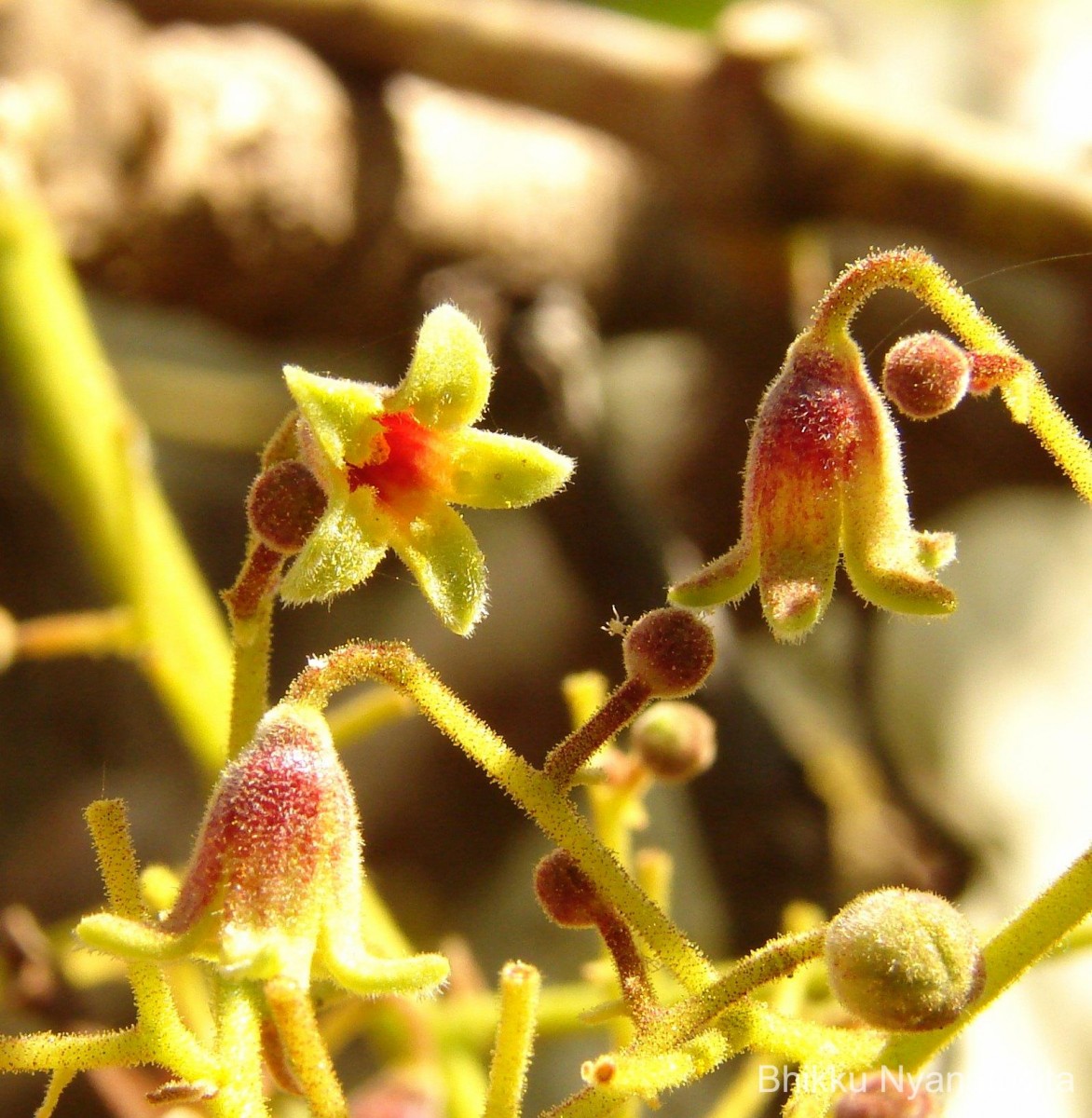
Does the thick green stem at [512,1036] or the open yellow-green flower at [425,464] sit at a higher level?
the open yellow-green flower at [425,464]

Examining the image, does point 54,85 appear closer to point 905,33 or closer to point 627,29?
point 627,29

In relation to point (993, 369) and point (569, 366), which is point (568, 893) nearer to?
point (993, 369)

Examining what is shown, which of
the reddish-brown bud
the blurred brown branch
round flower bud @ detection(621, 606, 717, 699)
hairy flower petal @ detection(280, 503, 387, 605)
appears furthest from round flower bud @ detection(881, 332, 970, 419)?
the blurred brown branch

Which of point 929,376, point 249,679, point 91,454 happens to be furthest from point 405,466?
point 91,454

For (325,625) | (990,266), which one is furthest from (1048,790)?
(325,625)

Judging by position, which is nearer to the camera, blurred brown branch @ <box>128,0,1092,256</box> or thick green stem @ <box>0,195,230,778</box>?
thick green stem @ <box>0,195,230,778</box>

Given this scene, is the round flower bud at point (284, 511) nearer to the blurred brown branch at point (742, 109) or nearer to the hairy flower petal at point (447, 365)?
the hairy flower petal at point (447, 365)

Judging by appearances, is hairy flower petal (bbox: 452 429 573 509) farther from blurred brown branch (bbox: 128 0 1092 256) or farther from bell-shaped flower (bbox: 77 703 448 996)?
blurred brown branch (bbox: 128 0 1092 256)

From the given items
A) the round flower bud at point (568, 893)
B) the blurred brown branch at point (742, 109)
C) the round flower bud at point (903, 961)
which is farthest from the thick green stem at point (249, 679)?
the blurred brown branch at point (742, 109)
